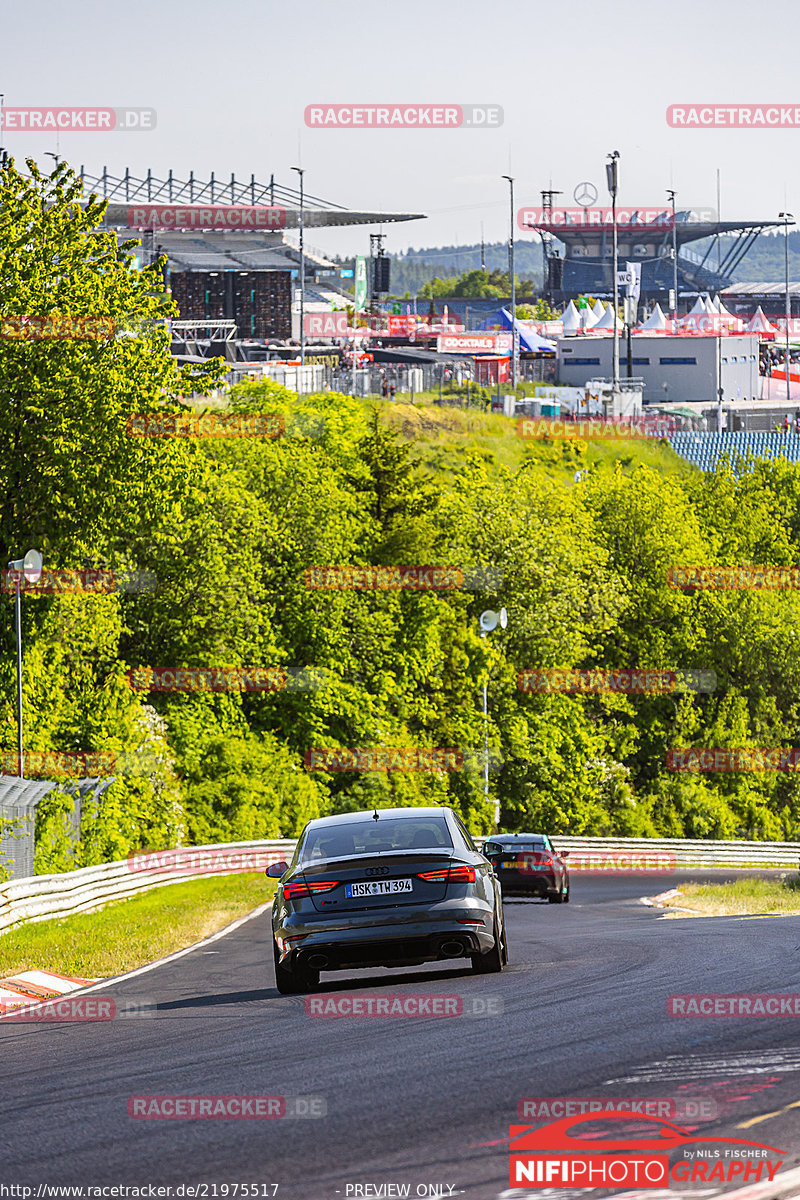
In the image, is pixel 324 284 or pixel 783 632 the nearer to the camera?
pixel 783 632

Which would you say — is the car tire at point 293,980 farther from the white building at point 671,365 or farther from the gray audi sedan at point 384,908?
the white building at point 671,365

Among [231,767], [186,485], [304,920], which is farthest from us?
[231,767]

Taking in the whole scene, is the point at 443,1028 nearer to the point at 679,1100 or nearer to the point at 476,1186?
the point at 679,1100

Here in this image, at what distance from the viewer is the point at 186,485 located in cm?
3400

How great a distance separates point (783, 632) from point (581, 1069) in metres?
58.7

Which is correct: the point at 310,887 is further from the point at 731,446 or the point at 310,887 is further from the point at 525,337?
the point at 525,337

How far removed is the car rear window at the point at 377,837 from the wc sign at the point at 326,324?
343 ft

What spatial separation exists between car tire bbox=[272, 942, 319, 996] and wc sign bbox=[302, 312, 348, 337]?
105 metres

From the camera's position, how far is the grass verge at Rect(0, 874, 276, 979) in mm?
16453

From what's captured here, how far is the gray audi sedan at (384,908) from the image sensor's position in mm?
10953

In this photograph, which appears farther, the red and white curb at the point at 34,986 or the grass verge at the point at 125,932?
the grass verge at the point at 125,932

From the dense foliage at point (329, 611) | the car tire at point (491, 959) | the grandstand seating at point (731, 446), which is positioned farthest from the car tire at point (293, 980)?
→ the grandstand seating at point (731, 446)

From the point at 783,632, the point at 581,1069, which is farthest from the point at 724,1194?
the point at 783,632

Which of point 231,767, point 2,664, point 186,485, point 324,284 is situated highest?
point 324,284
